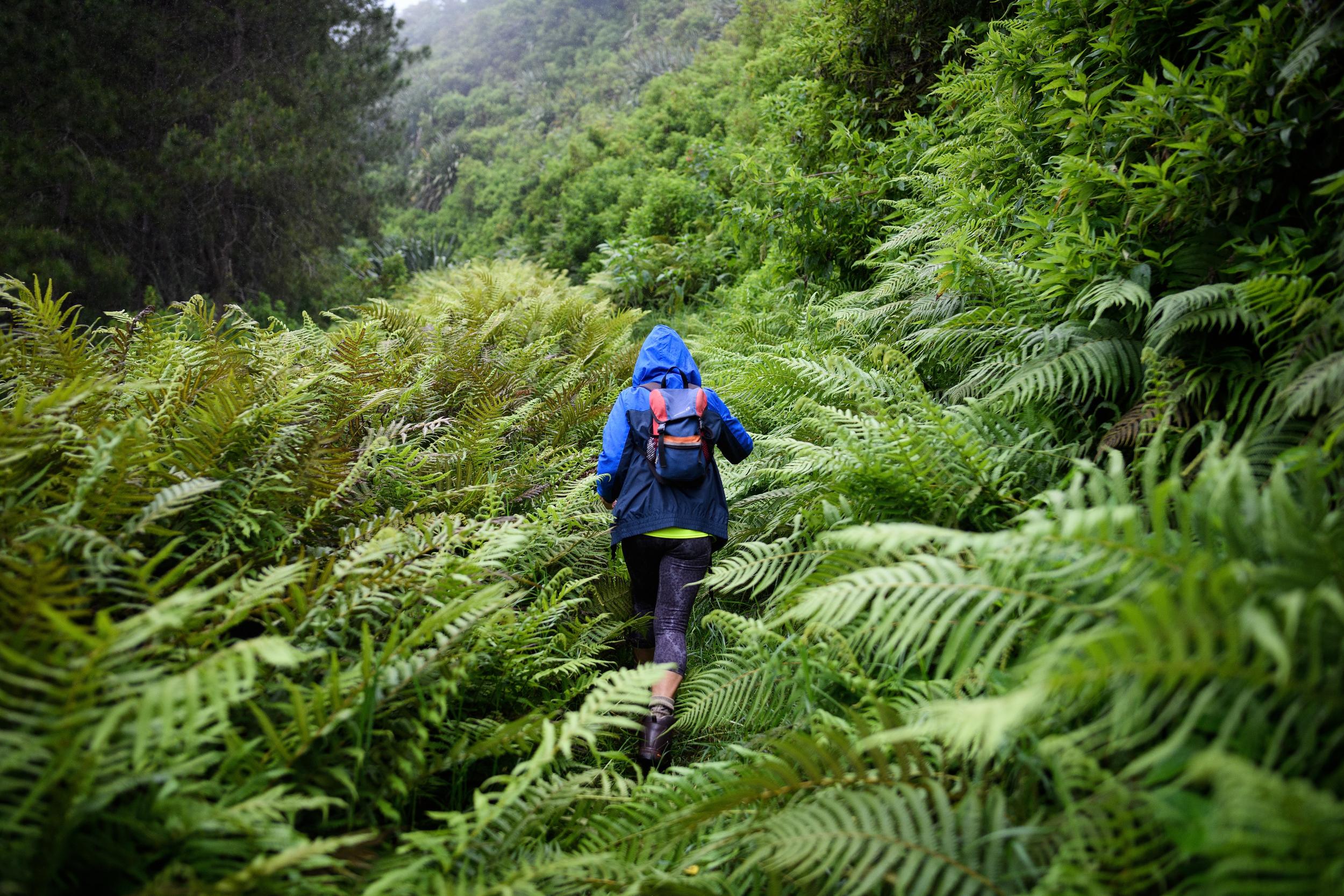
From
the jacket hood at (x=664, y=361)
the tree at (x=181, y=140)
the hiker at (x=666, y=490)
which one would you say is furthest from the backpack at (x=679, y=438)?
the tree at (x=181, y=140)

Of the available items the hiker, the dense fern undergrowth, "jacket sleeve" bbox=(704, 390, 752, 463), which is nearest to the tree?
the dense fern undergrowth

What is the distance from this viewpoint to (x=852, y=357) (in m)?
4.49

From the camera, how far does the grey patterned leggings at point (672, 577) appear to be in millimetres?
3072

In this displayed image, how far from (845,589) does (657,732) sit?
1.35 metres

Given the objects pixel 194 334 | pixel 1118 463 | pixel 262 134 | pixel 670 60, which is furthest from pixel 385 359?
pixel 670 60

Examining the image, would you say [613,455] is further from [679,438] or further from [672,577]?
[672,577]

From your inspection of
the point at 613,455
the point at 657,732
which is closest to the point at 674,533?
the point at 613,455

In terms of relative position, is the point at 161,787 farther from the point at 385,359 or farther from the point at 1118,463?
the point at 385,359

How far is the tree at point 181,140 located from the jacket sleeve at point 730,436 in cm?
889

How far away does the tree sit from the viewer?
8.11 meters

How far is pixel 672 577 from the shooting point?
3129 mm

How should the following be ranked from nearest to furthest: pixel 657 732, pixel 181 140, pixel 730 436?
pixel 657 732 < pixel 730 436 < pixel 181 140

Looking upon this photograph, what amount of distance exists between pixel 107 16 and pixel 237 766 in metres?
11.3

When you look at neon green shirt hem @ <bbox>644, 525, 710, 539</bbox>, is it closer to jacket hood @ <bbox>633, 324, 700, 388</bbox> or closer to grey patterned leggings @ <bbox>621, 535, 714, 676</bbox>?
grey patterned leggings @ <bbox>621, 535, 714, 676</bbox>
